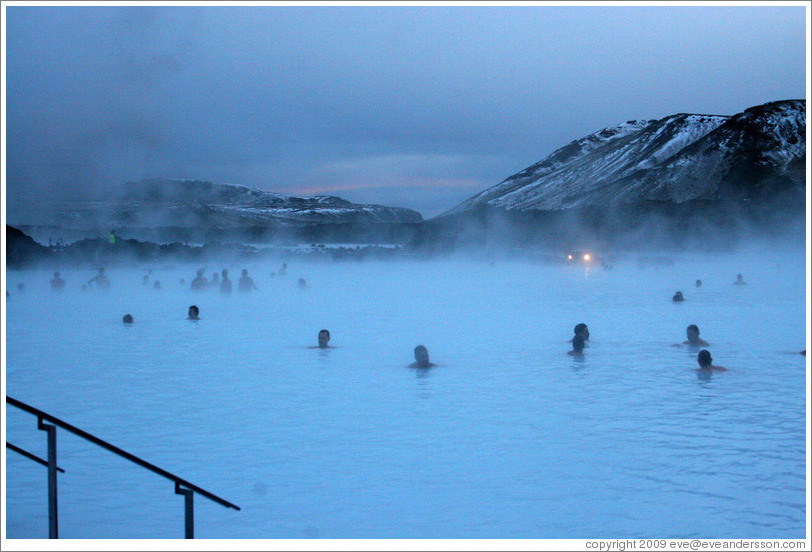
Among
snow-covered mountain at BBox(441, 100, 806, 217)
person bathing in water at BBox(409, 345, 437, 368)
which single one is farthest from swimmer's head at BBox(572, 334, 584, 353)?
snow-covered mountain at BBox(441, 100, 806, 217)

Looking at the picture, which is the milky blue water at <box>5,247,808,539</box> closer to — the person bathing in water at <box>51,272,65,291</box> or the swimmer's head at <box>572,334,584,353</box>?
the swimmer's head at <box>572,334,584,353</box>

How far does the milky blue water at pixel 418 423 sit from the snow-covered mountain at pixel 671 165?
35189 millimetres

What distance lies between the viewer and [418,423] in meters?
5.83

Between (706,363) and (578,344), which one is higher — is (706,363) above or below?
below

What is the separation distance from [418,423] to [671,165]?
78.4 m

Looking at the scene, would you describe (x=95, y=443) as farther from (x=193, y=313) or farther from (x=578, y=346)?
(x=193, y=313)

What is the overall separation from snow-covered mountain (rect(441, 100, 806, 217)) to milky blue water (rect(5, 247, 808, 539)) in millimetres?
35189

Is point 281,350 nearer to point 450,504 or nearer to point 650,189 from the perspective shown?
point 450,504

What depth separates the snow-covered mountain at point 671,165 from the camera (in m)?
63.9

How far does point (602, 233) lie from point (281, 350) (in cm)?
2993

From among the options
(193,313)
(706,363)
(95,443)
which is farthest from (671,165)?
(95,443)

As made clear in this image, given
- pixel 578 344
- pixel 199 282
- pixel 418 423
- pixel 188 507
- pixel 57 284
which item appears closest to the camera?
pixel 188 507

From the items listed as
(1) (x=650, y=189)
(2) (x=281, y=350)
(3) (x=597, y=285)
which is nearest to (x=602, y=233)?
(3) (x=597, y=285)

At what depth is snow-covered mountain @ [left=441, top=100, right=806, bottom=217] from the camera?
6388 centimetres
